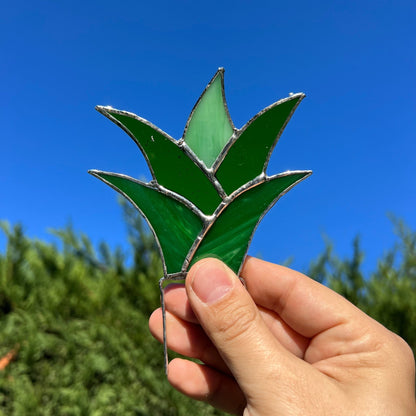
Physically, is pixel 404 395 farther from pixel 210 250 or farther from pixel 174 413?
pixel 174 413

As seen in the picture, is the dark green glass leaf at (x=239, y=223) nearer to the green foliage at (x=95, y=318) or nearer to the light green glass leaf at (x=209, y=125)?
the light green glass leaf at (x=209, y=125)

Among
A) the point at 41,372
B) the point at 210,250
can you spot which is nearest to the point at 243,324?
the point at 210,250

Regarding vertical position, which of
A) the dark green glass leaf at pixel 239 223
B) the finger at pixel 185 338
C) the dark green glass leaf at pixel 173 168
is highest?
the dark green glass leaf at pixel 173 168

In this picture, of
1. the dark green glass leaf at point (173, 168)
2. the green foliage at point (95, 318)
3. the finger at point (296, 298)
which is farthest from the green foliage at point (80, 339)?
the dark green glass leaf at point (173, 168)

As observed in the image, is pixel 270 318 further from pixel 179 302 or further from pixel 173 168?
pixel 173 168

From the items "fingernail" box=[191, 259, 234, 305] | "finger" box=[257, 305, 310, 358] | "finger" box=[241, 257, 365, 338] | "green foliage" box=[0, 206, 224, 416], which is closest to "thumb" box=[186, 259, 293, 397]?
"fingernail" box=[191, 259, 234, 305]

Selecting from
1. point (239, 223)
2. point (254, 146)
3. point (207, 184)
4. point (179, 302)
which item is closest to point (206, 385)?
point (179, 302)
